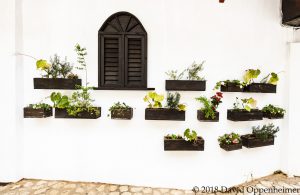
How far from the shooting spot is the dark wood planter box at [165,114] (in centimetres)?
317

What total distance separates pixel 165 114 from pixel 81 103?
56.0 inches

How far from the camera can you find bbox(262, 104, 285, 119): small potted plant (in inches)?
136

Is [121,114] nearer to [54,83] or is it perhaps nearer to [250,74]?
[54,83]

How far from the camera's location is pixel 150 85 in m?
3.44

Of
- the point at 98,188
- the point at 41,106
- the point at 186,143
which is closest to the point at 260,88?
the point at 186,143

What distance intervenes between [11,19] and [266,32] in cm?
448

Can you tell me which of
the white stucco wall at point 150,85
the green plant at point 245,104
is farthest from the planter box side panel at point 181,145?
the green plant at point 245,104

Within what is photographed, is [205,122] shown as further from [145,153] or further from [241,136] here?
[145,153]

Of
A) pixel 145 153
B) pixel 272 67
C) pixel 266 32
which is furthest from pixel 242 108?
pixel 145 153

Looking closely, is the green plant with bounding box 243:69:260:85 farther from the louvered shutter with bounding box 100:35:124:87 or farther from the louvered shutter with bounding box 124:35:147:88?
the louvered shutter with bounding box 100:35:124:87

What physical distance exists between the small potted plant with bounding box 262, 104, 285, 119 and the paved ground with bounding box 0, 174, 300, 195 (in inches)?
47.6

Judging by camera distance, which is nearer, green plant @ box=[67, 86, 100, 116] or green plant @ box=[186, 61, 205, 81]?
green plant @ box=[67, 86, 100, 116]

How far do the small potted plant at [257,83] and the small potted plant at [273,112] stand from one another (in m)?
0.31

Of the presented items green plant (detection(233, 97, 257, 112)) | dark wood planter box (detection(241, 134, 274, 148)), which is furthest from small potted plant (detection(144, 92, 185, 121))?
dark wood planter box (detection(241, 134, 274, 148))
